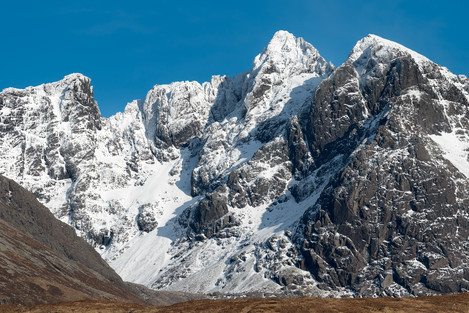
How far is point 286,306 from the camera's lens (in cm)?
10194

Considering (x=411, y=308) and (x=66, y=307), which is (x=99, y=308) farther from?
(x=411, y=308)

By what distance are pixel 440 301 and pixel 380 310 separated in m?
10.3

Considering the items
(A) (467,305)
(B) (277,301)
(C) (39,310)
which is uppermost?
(C) (39,310)

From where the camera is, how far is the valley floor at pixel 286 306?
333 feet

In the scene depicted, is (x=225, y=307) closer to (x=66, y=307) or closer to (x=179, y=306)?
(x=179, y=306)

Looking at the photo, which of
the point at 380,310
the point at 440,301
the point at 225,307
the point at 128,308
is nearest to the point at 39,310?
the point at 128,308

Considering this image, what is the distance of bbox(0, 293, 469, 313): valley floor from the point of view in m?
101

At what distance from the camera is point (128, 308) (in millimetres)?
106875

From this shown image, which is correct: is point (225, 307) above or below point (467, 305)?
above

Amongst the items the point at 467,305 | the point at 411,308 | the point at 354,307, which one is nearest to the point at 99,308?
the point at 354,307

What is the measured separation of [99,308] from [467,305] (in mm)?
43990

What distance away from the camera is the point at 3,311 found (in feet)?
342

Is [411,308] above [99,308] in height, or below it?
below

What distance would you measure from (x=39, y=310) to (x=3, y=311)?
168 inches
